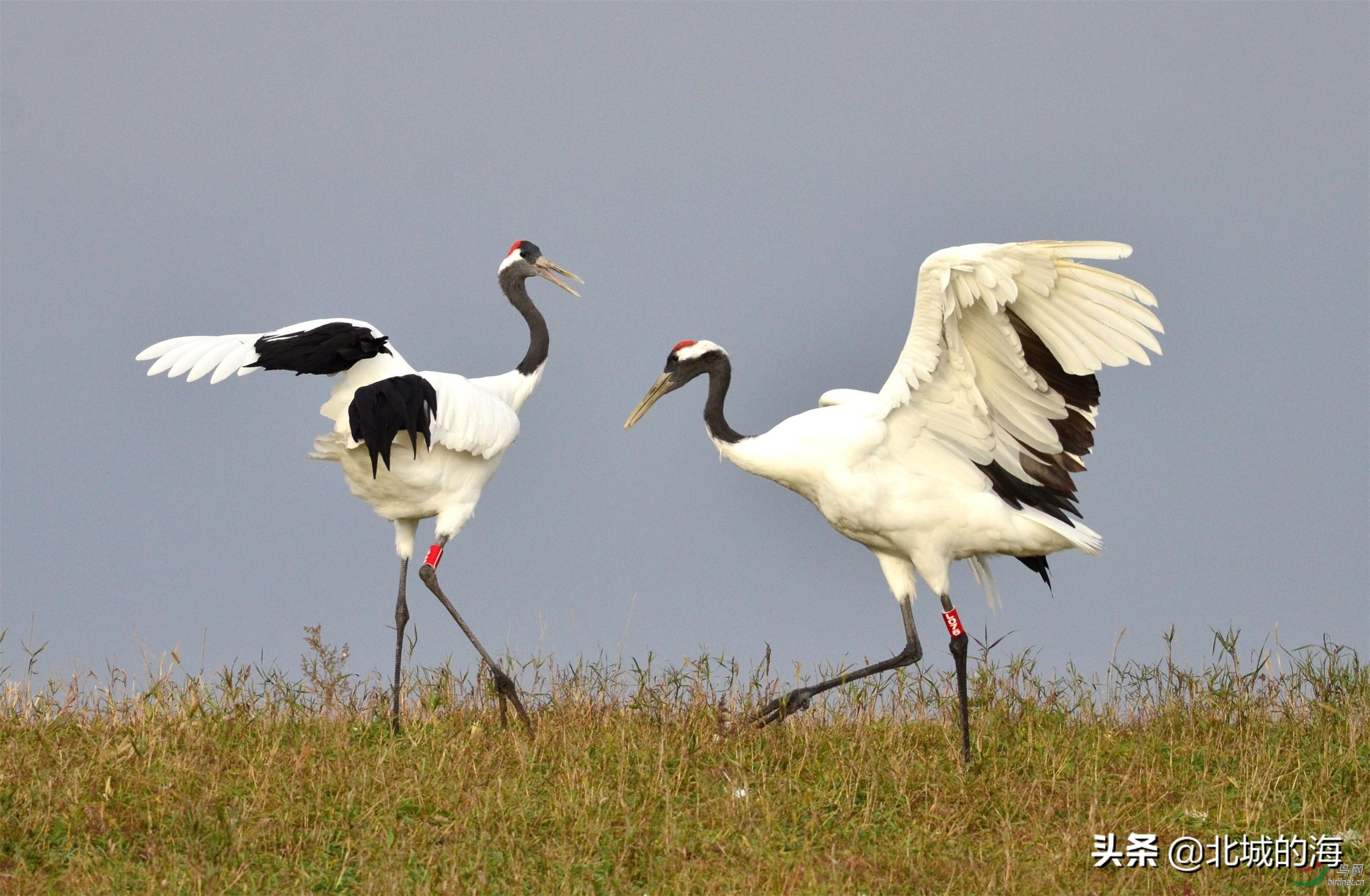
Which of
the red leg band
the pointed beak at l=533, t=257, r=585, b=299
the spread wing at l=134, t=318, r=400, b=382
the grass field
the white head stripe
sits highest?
the pointed beak at l=533, t=257, r=585, b=299

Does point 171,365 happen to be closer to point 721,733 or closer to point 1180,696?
point 721,733

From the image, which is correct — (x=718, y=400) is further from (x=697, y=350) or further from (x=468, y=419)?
(x=468, y=419)

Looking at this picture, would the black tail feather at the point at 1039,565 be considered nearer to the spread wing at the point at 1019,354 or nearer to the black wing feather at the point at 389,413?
the spread wing at the point at 1019,354

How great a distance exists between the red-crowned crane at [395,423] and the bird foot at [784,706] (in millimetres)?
1183

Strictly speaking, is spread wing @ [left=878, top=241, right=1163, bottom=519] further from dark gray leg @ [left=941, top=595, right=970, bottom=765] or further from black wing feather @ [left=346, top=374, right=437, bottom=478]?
black wing feather @ [left=346, top=374, right=437, bottom=478]

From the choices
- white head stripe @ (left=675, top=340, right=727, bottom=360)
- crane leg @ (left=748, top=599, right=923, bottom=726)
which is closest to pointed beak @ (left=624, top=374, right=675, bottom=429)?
white head stripe @ (left=675, top=340, right=727, bottom=360)

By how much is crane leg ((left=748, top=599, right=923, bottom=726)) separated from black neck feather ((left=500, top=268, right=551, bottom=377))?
2629mm

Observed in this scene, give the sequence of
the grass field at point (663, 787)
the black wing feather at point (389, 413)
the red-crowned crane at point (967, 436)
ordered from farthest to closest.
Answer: the black wing feather at point (389, 413) → the red-crowned crane at point (967, 436) → the grass field at point (663, 787)

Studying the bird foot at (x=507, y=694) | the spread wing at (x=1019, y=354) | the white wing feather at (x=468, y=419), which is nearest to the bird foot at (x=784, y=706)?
the bird foot at (x=507, y=694)

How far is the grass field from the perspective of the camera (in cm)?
509

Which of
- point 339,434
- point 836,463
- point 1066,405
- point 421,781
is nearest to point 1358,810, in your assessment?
point 1066,405

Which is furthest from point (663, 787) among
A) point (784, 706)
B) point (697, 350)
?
point (697, 350)

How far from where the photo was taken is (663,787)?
5.91 metres

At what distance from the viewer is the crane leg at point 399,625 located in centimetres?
726
